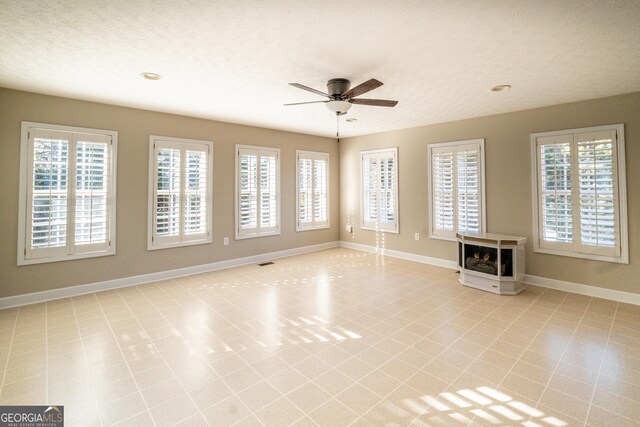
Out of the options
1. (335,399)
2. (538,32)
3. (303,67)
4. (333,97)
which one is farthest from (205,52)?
(335,399)

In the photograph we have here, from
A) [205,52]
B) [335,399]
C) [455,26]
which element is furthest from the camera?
[205,52]

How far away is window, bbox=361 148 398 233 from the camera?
6173 mm

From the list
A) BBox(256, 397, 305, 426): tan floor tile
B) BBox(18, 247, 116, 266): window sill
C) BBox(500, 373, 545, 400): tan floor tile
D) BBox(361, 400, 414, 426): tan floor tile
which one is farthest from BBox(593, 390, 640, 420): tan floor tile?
BBox(18, 247, 116, 266): window sill

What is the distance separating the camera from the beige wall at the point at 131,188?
140 inches

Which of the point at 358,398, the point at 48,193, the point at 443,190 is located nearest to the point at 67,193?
the point at 48,193

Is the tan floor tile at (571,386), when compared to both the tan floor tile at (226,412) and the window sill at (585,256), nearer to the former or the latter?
the tan floor tile at (226,412)

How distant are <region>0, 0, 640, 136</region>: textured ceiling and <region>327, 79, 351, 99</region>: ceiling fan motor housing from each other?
14 cm

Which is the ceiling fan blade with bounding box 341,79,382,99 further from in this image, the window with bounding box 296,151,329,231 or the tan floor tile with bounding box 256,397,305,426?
the window with bounding box 296,151,329,231

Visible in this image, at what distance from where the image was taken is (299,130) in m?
6.13

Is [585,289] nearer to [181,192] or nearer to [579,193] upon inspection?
[579,193]

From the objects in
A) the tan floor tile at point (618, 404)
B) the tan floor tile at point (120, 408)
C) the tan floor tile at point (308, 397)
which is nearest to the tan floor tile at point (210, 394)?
the tan floor tile at point (120, 408)

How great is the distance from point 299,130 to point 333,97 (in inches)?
116

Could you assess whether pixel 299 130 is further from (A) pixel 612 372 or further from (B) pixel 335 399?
(A) pixel 612 372

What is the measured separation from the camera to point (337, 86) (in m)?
3.27
